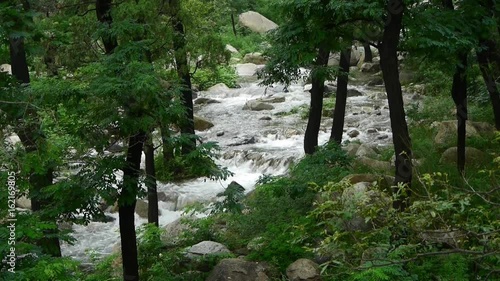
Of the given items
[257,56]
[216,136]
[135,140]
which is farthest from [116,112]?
[257,56]

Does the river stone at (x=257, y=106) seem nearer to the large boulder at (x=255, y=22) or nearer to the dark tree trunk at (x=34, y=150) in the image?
the dark tree trunk at (x=34, y=150)

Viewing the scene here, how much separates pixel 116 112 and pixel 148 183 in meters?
1.10

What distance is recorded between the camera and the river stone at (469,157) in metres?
11.5

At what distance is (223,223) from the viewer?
42.5ft

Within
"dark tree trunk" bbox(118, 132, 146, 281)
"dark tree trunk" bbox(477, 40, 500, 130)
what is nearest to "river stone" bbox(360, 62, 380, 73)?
"dark tree trunk" bbox(477, 40, 500, 130)

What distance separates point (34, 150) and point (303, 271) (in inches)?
146

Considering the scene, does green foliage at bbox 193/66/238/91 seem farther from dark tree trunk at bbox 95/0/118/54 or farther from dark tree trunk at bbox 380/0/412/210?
dark tree trunk at bbox 380/0/412/210

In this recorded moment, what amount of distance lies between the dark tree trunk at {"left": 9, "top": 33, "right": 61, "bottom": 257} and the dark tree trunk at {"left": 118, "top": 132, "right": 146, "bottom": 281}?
0.89m

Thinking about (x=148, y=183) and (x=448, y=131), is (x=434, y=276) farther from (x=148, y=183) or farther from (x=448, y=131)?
(x=448, y=131)

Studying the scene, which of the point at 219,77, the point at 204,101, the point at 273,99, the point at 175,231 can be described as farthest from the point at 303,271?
the point at 219,77

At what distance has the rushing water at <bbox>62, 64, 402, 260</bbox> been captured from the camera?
14.4m

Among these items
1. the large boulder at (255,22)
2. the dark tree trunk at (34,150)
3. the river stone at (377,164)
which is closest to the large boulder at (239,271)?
the dark tree trunk at (34,150)

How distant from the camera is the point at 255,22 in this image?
4378cm

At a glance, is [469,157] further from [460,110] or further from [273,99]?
[273,99]
